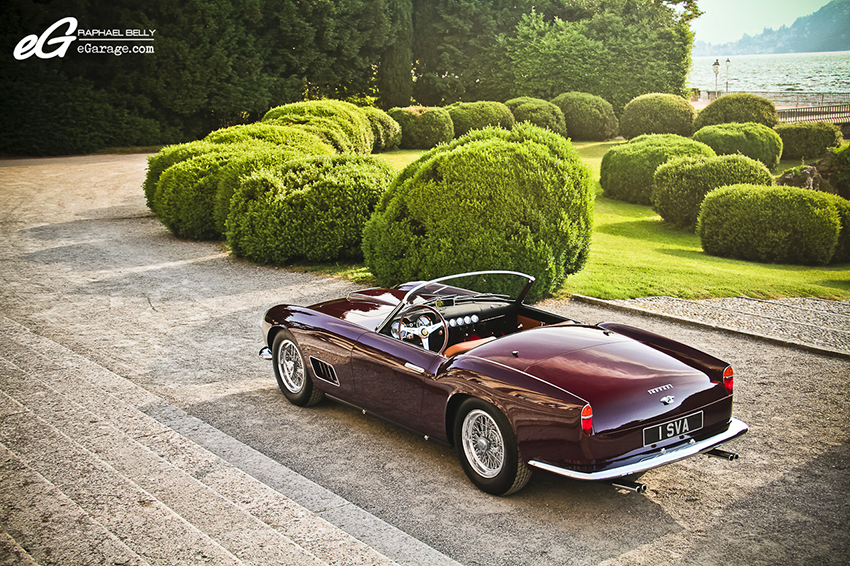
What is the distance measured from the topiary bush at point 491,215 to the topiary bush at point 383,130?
56.5 ft

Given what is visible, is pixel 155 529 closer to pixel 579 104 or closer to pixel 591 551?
pixel 591 551

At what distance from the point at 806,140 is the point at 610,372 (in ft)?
96.6

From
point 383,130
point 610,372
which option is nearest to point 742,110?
point 383,130

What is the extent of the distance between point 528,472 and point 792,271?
11.2 meters

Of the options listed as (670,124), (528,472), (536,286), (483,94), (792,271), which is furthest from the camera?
(483,94)

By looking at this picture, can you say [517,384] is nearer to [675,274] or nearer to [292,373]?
[292,373]

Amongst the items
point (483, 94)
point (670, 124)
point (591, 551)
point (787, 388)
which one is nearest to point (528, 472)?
point (591, 551)

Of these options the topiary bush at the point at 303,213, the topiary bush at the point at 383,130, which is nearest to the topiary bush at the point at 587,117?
the topiary bush at the point at 383,130

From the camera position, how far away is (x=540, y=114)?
31.8m

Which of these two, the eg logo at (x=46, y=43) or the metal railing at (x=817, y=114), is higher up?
the eg logo at (x=46, y=43)

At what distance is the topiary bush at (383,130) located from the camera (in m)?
26.5

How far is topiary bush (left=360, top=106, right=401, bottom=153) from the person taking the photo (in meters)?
26.5

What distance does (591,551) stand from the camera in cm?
372

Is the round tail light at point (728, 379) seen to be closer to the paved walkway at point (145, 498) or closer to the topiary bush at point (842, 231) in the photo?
the paved walkway at point (145, 498)
